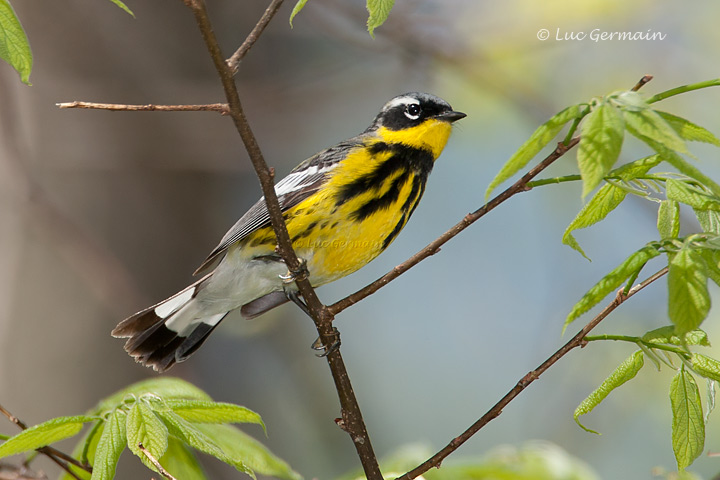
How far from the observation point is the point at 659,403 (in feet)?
16.8

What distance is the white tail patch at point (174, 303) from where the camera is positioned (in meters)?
2.85

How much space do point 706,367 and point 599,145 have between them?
1.62ft

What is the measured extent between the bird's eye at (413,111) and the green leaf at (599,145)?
191cm

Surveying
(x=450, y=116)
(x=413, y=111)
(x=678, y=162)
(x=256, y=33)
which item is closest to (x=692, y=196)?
(x=678, y=162)

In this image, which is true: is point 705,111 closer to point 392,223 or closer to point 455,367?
point 392,223

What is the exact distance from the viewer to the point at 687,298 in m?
1.00

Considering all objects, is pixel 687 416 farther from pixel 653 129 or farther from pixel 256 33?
pixel 256 33

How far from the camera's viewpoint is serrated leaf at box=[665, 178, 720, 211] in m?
1.16

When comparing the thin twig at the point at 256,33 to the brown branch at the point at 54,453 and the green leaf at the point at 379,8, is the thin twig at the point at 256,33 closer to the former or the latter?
the green leaf at the point at 379,8

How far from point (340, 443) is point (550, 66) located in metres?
3.46

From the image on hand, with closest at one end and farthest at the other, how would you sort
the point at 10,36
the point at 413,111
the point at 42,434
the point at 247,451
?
the point at 10,36, the point at 42,434, the point at 247,451, the point at 413,111

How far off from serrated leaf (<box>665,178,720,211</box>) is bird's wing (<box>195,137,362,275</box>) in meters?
1.60

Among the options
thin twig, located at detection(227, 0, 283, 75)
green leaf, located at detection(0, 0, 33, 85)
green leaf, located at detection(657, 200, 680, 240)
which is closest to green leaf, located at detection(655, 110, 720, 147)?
green leaf, located at detection(657, 200, 680, 240)

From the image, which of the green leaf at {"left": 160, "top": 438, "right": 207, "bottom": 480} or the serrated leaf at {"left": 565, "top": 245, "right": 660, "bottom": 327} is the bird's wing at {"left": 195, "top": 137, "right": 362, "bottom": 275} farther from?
the serrated leaf at {"left": 565, "top": 245, "right": 660, "bottom": 327}
